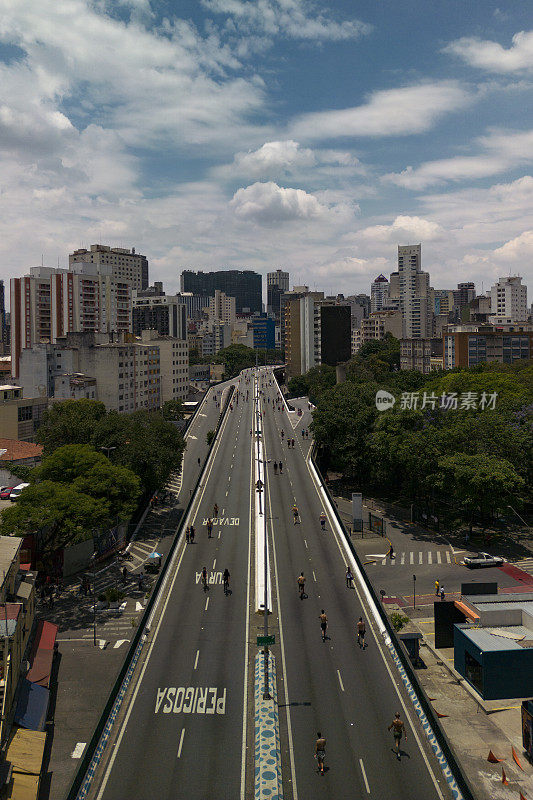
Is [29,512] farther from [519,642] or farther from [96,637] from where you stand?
[519,642]

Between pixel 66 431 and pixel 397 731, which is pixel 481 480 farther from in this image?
pixel 66 431

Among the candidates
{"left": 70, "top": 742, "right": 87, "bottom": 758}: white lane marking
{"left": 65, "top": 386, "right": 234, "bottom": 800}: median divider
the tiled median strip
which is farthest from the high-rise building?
the tiled median strip

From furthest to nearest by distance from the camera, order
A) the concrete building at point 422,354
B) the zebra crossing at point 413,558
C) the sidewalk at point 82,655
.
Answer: the concrete building at point 422,354 < the zebra crossing at point 413,558 < the sidewalk at point 82,655

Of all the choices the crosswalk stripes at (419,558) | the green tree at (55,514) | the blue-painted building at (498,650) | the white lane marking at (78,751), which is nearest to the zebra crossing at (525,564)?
the crosswalk stripes at (419,558)

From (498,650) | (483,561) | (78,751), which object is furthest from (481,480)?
(78,751)

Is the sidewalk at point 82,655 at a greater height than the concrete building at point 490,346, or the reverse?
the concrete building at point 490,346

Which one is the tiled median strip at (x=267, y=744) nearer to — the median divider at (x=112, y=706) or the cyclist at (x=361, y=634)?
the cyclist at (x=361, y=634)

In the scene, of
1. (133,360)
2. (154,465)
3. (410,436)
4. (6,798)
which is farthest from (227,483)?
(133,360)
